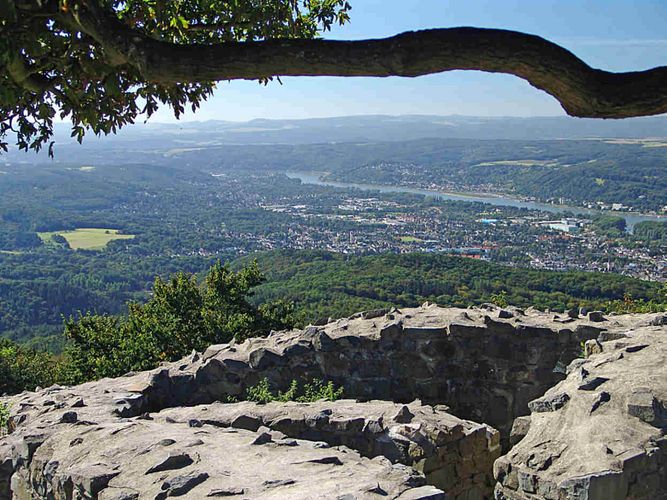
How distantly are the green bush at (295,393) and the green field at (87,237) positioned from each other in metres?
139

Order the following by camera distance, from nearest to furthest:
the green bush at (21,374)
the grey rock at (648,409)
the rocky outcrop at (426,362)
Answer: the grey rock at (648,409)
the rocky outcrop at (426,362)
the green bush at (21,374)

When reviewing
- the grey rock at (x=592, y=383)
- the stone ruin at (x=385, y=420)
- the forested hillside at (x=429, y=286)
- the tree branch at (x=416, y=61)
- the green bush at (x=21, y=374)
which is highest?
the tree branch at (x=416, y=61)

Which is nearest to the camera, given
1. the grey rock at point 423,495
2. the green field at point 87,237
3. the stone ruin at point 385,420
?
the grey rock at point 423,495

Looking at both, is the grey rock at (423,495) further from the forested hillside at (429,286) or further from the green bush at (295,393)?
the forested hillside at (429,286)

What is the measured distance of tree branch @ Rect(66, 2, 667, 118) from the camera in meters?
4.05

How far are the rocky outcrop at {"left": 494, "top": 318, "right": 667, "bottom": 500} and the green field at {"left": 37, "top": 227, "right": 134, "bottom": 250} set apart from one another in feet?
468

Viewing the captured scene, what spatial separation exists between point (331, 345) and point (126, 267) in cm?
11477

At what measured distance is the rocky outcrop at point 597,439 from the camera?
5668 mm

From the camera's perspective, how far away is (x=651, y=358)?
761 cm

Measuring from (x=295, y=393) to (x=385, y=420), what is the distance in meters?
2.46

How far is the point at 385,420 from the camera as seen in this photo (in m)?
7.47

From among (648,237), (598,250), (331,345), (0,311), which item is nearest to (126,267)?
(0,311)

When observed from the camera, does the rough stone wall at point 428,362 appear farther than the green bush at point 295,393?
Yes

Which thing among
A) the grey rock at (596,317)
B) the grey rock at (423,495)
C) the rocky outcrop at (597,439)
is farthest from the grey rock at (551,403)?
the grey rock at (596,317)
